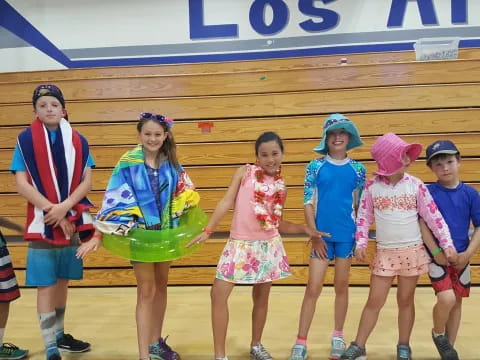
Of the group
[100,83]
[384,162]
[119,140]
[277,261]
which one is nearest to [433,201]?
[384,162]

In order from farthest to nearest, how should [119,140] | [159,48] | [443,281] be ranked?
[159,48] → [119,140] → [443,281]

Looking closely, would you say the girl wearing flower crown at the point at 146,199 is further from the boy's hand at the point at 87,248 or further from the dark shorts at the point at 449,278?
the dark shorts at the point at 449,278

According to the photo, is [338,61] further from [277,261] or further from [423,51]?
[277,261]

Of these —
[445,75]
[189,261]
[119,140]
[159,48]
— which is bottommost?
[189,261]

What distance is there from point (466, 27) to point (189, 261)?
3.91 metres

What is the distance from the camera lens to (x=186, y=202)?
2.36m

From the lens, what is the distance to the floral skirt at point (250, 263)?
2.26m

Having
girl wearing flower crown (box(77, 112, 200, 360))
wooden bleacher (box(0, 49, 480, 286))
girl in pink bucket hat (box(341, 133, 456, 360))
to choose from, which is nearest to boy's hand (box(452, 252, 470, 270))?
girl in pink bucket hat (box(341, 133, 456, 360))

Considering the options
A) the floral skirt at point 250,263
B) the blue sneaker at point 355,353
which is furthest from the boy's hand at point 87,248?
the blue sneaker at point 355,353

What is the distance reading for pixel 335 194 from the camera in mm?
2447

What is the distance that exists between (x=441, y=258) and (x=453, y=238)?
136mm

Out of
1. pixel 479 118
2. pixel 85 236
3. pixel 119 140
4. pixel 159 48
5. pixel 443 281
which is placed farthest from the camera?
pixel 159 48

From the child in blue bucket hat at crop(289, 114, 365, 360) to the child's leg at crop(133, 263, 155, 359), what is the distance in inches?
32.8

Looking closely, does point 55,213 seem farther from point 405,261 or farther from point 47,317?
point 405,261
